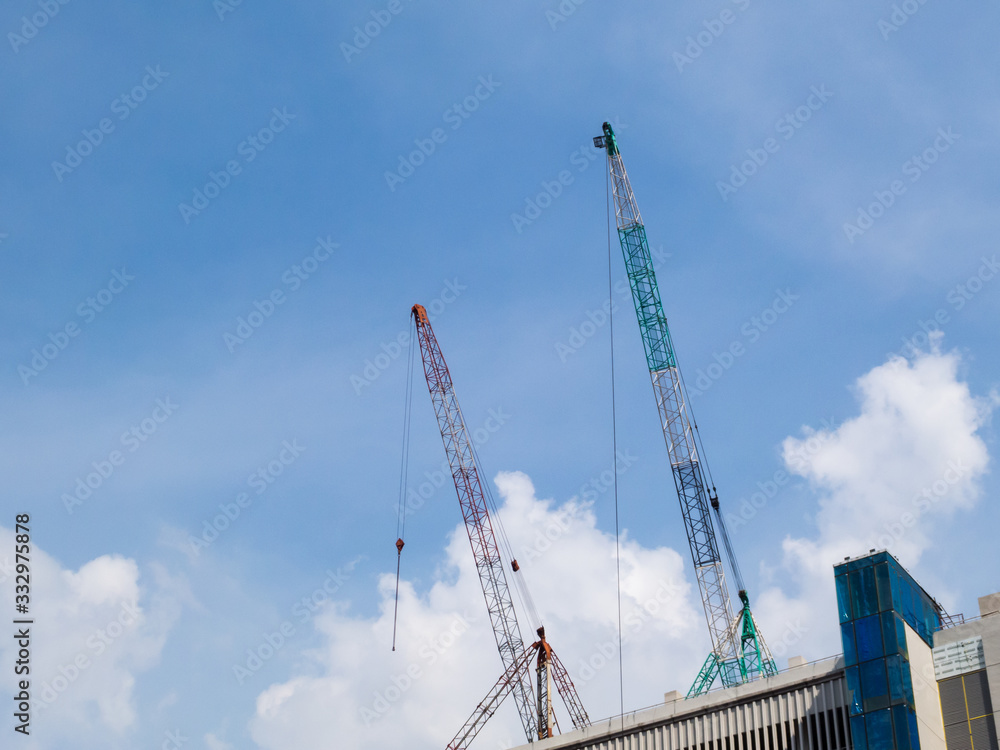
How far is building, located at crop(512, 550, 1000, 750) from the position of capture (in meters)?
79.6

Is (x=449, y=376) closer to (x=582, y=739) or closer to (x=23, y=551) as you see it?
(x=582, y=739)

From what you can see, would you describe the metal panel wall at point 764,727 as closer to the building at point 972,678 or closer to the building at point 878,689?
the building at point 878,689

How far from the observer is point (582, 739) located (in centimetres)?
9756

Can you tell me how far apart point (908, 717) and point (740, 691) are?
1465 centimetres

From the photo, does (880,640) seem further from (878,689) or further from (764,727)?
(764,727)

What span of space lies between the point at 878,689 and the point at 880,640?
3.22 m

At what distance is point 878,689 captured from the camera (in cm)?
8088

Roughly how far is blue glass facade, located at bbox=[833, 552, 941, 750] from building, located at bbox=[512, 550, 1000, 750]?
0.07 metres

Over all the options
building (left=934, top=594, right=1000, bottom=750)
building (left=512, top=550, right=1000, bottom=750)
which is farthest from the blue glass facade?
building (left=934, top=594, right=1000, bottom=750)

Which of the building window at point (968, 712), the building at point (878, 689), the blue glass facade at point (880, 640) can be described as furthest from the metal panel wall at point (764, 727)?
the building window at point (968, 712)

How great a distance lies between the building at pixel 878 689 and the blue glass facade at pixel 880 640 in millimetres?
67

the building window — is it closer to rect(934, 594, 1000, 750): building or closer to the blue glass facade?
rect(934, 594, 1000, 750): building

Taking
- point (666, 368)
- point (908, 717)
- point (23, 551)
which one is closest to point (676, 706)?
point (908, 717)

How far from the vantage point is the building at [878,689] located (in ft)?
261
